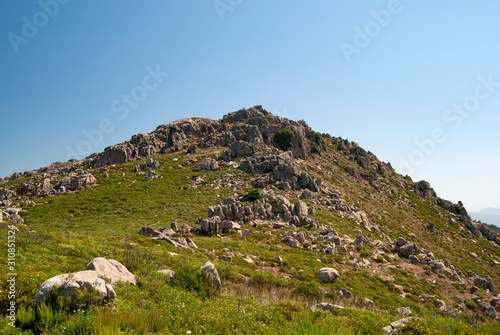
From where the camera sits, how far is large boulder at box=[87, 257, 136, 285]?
24.9ft

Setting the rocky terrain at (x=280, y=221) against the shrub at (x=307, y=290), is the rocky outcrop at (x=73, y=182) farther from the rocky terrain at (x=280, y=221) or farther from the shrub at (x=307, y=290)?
the shrub at (x=307, y=290)

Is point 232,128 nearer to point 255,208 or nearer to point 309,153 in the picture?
point 309,153

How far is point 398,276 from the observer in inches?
853

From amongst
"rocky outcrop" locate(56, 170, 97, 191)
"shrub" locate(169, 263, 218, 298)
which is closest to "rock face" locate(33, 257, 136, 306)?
"shrub" locate(169, 263, 218, 298)

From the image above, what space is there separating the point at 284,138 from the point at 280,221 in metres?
48.1

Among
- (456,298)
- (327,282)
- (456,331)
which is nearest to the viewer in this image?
(456,331)

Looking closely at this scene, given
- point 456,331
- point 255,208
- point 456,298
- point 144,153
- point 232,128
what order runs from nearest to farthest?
point 456,331 → point 456,298 → point 255,208 → point 144,153 → point 232,128

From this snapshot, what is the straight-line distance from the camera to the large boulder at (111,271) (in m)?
7.59

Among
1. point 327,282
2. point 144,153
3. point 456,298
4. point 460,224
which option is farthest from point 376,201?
point 144,153

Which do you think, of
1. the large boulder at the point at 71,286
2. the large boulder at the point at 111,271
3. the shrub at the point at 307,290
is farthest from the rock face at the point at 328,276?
the large boulder at the point at 71,286

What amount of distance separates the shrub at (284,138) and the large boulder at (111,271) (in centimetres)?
6971

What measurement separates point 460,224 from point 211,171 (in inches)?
2567

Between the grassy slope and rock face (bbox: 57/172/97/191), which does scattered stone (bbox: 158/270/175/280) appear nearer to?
the grassy slope

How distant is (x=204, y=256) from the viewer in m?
17.5
